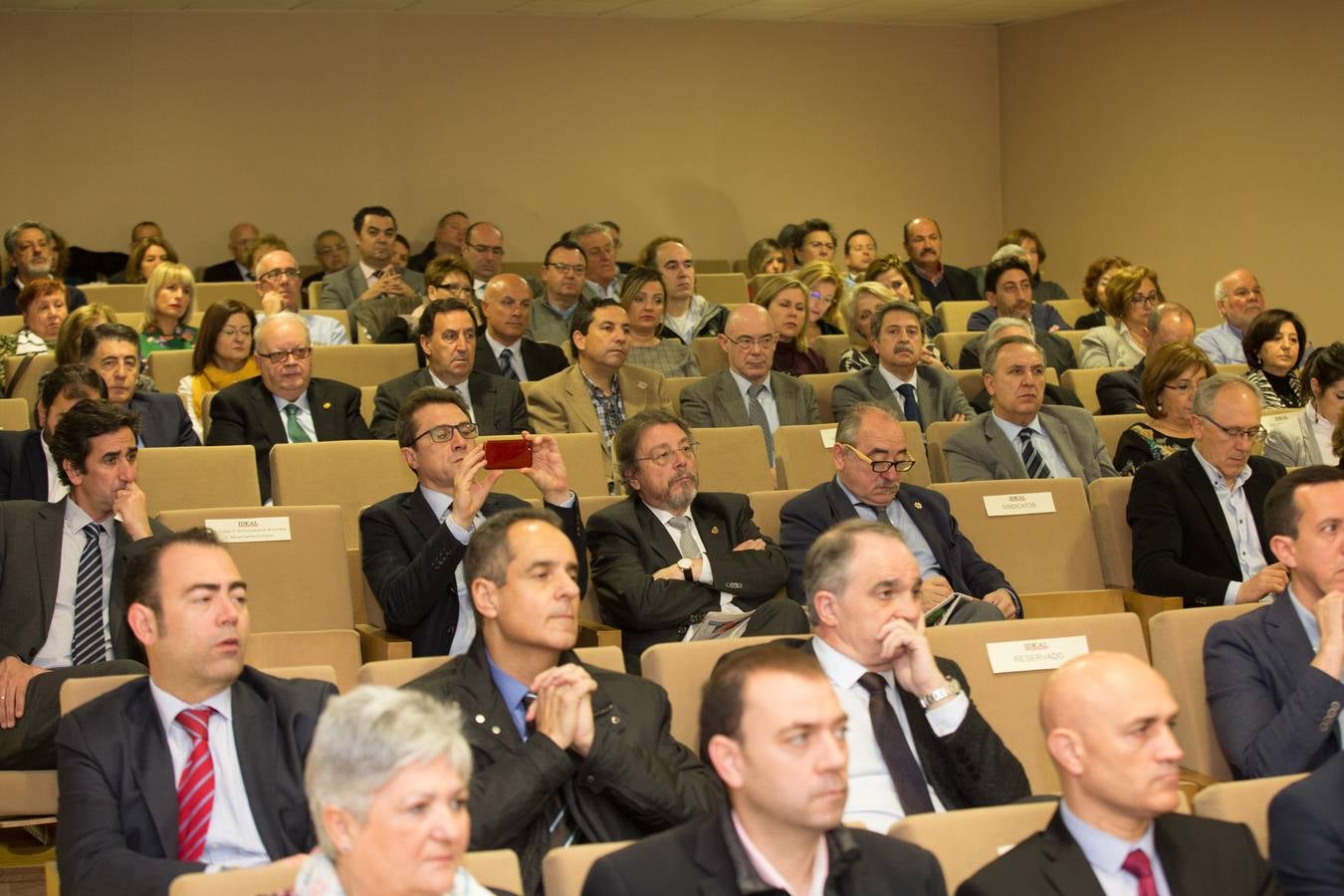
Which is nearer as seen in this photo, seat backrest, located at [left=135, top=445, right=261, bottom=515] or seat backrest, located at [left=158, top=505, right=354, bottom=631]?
seat backrest, located at [left=158, top=505, right=354, bottom=631]

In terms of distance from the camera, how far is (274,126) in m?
11.2

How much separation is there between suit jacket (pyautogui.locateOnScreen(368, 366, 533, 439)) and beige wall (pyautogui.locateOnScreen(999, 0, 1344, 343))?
6.45 metres

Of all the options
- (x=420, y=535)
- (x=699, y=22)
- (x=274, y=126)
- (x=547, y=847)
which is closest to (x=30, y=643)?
(x=420, y=535)

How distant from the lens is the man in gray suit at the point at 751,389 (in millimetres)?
6176

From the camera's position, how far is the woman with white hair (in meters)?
2.08

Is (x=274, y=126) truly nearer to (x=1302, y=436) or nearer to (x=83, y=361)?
(x=83, y=361)

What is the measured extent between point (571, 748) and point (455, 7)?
932 cm

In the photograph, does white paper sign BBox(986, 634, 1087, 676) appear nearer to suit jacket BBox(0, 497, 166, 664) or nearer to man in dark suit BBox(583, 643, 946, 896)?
man in dark suit BBox(583, 643, 946, 896)

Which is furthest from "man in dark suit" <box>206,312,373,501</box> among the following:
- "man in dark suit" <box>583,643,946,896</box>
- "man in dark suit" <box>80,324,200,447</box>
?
"man in dark suit" <box>583,643,946,896</box>

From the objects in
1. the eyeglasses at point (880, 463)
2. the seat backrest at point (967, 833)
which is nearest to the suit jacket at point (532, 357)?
the eyeglasses at point (880, 463)

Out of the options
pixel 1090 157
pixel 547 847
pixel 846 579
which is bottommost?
pixel 547 847

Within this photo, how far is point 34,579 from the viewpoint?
3.81 metres

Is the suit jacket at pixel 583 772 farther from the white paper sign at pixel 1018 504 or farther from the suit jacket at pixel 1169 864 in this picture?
the white paper sign at pixel 1018 504

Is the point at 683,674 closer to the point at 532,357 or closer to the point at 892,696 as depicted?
the point at 892,696
